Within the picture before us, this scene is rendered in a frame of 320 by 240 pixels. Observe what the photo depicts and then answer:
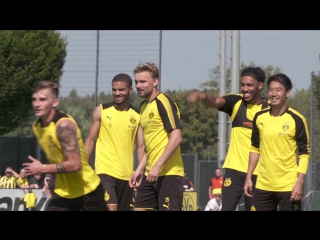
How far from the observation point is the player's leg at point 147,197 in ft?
30.5

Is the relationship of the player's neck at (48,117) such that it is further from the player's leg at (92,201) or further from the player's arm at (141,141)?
the player's arm at (141,141)

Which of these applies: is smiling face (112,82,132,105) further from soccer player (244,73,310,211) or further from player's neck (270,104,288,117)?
player's neck (270,104,288,117)

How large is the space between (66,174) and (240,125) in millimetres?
3273

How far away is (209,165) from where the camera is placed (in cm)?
2520

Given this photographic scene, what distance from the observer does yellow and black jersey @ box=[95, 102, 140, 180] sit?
32.9 feet

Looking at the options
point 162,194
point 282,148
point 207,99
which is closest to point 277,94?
point 282,148

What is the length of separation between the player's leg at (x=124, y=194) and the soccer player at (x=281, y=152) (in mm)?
1949

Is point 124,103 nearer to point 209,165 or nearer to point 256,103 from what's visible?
point 256,103

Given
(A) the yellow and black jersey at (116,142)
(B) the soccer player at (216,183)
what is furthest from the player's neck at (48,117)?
(B) the soccer player at (216,183)

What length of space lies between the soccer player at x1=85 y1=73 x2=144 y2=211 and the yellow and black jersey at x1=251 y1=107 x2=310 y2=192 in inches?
81.5

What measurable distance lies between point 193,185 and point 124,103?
14.5m

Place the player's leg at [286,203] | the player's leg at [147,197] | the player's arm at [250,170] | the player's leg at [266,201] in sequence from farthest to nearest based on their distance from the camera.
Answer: the player's leg at [147,197] < the player's arm at [250,170] < the player's leg at [266,201] < the player's leg at [286,203]
